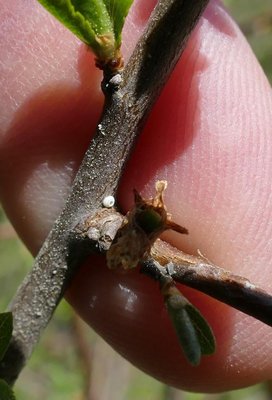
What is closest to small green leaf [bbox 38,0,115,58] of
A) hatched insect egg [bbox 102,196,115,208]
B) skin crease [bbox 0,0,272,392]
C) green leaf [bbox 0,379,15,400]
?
hatched insect egg [bbox 102,196,115,208]

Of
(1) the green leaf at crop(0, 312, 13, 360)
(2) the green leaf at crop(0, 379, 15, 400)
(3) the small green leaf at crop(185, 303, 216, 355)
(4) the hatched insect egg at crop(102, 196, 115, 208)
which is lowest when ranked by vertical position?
(2) the green leaf at crop(0, 379, 15, 400)

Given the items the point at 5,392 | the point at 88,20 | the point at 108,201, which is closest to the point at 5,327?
the point at 5,392

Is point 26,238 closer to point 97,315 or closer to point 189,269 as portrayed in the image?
point 97,315

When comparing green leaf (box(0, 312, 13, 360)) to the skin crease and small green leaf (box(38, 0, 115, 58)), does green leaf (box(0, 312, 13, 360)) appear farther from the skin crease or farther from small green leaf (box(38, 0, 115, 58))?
small green leaf (box(38, 0, 115, 58))

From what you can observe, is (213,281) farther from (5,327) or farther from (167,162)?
(167,162)

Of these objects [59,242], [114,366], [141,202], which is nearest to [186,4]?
[141,202]

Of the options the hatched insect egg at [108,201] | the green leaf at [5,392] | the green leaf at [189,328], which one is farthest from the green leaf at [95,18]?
the green leaf at [5,392]
